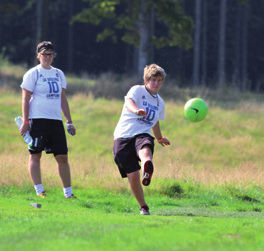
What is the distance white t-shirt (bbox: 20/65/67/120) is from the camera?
789 cm

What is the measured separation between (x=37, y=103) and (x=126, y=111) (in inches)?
67.0

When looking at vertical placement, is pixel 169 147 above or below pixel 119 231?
below

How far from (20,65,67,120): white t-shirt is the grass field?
Result: 1.38 metres

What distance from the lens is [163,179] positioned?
9.88 metres

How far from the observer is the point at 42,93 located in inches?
313

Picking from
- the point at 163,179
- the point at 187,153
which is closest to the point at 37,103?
the point at 163,179

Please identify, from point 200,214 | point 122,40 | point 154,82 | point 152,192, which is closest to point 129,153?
point 154,82

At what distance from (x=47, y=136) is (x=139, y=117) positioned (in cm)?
180

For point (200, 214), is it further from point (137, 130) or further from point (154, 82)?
point (154, 82)

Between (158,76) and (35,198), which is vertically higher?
(158,76)

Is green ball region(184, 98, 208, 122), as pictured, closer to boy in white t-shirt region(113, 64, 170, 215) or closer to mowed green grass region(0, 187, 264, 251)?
boy in white t-shirt region(113, 64, 170, 215)

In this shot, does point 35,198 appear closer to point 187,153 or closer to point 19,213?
point 19,213

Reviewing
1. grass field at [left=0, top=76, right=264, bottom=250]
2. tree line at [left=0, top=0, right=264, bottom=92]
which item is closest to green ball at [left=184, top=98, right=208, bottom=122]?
grass field at [left=0, top=76, right=264, bottom=250]

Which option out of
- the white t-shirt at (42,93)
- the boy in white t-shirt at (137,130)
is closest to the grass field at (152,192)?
the boy in white t-shirt at (137,130)
